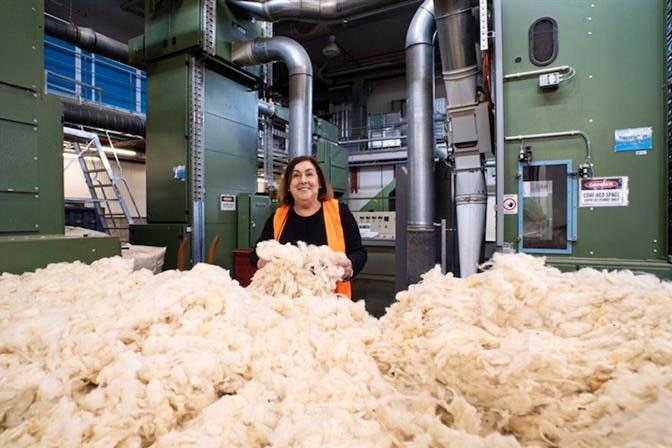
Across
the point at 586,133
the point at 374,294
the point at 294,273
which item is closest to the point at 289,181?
the point at 294,273

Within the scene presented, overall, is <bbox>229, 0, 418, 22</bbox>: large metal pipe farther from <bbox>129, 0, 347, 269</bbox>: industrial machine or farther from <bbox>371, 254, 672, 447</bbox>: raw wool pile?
<bbox>371, 254, 672, 447</bbox>: raw wool pile

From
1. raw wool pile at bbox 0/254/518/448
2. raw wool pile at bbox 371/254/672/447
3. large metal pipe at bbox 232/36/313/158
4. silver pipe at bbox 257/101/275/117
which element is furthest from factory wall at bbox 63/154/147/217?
raw wool pile at bbox 371/254/672/447

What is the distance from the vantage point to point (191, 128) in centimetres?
355

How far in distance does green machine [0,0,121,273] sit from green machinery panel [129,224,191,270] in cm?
144

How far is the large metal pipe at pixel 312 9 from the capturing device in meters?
3.58

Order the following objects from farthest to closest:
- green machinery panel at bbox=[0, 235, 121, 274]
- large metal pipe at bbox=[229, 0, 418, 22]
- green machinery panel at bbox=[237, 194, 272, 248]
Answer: green machinery panel at bbox=[237, 194, 272, 248] → large metal pipe at bbox=[229, 0, 418, 22] → green machinery panel at bbox=[0, 235, 121, 274]

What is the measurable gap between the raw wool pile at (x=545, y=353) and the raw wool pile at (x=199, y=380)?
0.06 metres

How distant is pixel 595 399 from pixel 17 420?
91 centimetres

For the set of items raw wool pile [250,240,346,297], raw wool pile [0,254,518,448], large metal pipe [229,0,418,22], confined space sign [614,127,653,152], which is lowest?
raw wool pile [0,254,518,448]

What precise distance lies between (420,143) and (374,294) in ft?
8.80

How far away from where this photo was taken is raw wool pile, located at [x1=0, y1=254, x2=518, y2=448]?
51 cm

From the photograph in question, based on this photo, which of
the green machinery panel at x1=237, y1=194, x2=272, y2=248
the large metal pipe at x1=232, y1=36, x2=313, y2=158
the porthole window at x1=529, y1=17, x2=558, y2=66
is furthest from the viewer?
the green machinery panel at x1=237, y1=194, x2=272, y2=248

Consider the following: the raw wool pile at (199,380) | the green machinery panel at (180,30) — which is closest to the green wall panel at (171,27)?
the green machinery panel at (180,30)

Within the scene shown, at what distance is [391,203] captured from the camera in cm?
718
